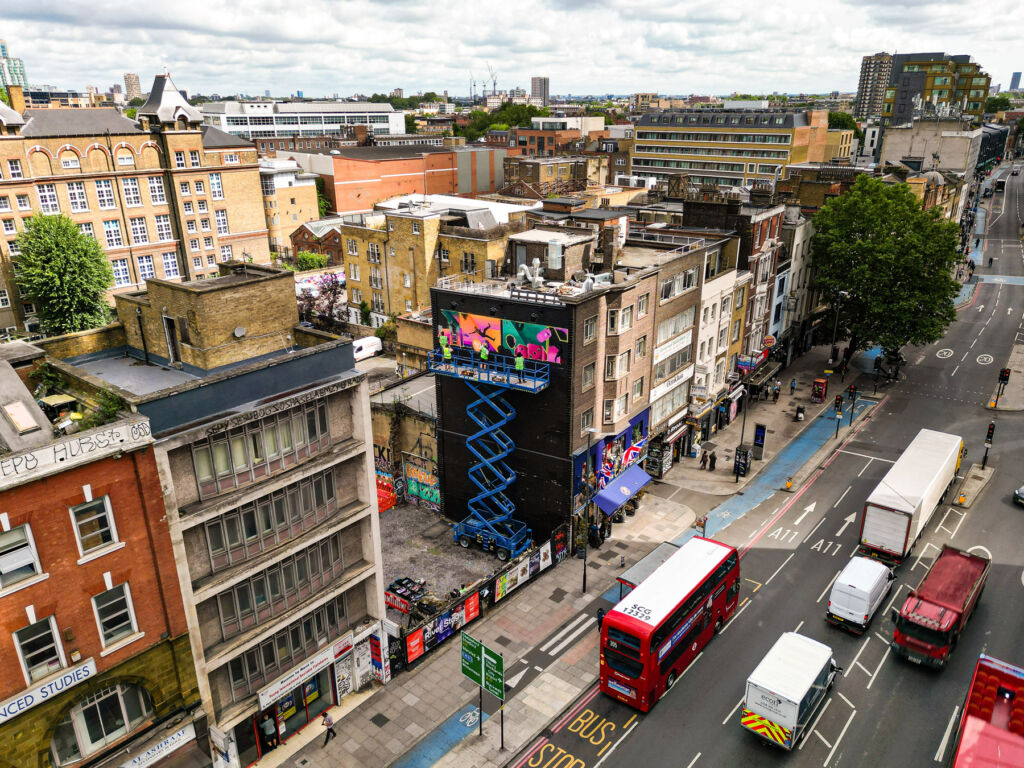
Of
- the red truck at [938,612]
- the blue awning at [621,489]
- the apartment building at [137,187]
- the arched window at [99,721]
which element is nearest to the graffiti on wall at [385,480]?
the blue awning at [621,489]

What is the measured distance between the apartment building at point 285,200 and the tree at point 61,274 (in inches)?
1475

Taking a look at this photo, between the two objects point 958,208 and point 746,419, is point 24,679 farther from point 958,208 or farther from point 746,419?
point 958,208

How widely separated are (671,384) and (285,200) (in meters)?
78.4

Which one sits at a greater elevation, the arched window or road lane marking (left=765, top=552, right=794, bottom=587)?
the arched window

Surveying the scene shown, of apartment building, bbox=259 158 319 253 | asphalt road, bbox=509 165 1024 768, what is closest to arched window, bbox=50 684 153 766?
asphalt road, bbox=509 165 1024 768

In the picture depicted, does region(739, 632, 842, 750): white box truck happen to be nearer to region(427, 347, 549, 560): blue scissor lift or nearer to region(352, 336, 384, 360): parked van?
region(427, 347, 549, 560): blue scissor lift

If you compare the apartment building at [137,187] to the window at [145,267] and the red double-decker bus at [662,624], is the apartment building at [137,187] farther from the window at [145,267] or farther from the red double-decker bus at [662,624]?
the red double-decker bus at [662,624]

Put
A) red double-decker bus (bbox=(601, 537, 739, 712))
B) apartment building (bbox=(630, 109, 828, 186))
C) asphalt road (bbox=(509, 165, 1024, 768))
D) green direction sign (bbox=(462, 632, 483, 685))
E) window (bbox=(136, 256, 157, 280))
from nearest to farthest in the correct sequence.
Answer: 1. green direction sign (bbox=(462, 632, 483, 685))
2. asphalt road (bbox=(509, 165, 1024, 768))
3. red double-decker bus (bbox=(601, 537, 739, 712))
4. window (bbox=(136, 256, 157, 280))
5. apartment building (bbox=(630, 109, 828, 186))

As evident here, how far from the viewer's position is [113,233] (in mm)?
79938

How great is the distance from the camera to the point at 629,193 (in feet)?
306

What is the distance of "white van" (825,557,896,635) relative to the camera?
34.7 m

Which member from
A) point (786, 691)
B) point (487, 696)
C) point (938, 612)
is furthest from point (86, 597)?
point (938, 612)

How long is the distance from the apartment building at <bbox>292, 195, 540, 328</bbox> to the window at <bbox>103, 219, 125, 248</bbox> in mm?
28258

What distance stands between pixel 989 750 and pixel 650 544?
2233 cm
